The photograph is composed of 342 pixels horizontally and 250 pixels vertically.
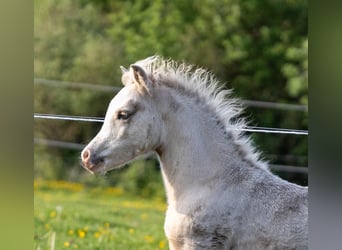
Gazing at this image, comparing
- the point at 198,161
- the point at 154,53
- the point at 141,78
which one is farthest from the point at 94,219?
the point at 141,78

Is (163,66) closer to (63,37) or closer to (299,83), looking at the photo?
(299,83)

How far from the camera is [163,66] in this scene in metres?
2.64

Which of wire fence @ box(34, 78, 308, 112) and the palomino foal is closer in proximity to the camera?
the palomino foal

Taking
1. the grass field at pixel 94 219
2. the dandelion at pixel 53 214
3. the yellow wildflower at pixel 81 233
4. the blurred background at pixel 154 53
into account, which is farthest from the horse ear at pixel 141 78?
the blurred background at pixel 154 53

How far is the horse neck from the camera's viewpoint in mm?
2604

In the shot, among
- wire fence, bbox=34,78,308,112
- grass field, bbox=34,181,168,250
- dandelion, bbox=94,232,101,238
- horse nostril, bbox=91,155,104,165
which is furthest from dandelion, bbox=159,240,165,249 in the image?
horse nostril, bbox=91,155,104,165

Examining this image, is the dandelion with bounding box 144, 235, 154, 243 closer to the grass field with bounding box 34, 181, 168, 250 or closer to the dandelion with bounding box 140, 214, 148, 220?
the grass field with bounding box 34, 181, 168, 250

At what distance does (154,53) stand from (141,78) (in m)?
3.25

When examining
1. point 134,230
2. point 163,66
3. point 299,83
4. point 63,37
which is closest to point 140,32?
point 63,37

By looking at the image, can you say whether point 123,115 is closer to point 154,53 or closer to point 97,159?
point 97,159

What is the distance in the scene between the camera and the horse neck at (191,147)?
260cm

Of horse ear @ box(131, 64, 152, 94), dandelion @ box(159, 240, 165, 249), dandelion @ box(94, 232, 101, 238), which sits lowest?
dandelion @ box(159, 240, 165, 249)

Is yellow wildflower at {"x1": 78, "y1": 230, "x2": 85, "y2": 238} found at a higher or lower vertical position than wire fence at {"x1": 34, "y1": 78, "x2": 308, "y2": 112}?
lower

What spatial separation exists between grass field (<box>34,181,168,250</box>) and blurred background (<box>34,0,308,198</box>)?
117 mm
